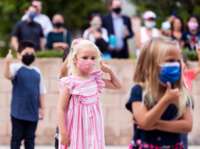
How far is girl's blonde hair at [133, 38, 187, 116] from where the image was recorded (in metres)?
5.83

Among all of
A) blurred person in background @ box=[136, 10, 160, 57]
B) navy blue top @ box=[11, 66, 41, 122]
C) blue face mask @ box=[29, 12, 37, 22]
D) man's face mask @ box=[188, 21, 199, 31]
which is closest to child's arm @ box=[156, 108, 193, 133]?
navy blue top @ box=[11, 66, 41, 122]

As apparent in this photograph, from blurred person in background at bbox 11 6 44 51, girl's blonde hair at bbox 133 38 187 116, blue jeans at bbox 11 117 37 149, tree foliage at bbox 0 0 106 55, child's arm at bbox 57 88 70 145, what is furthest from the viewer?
tree foliage at bbox 0 0 106 55

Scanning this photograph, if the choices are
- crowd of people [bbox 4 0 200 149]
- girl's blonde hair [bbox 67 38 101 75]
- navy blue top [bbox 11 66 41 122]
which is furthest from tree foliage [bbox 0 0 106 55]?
girl's blonde hair [bbox 67 38 101 75]

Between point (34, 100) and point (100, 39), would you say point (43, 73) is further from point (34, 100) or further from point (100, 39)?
point (34, 100)

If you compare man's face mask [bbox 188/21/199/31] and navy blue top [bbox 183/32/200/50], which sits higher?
man's face mask [bbox 188/21/199/31]

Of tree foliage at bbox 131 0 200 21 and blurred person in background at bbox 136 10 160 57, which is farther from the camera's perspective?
tree foliage at bbox 131 0 200 21

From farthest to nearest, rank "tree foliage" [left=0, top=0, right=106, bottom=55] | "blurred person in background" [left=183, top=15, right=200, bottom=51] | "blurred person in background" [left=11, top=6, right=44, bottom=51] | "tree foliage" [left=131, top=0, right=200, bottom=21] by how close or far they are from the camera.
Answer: "tree foliage" [left=0, top=0, right=106, bottom=55] < "tree foliage" [left=131, top=0, right=200, bottom=21] < "blurred person in background" [left=183, top=15, right=200, bottom=51] < "blurred person in background" [left=11, top=6, right=44, bottom=51]

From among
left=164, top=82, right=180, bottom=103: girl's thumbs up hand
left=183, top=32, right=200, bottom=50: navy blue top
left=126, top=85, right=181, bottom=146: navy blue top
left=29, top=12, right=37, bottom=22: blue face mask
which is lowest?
A: left=126, top=85, right=181, bottom=146: navy blue top

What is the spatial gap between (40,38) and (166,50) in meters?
9.21

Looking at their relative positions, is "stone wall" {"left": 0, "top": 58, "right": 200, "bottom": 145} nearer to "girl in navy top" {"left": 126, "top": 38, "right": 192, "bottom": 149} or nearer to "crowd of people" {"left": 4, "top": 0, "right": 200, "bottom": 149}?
"crowd of people" {"left": 4, "top": 0, "right": 200, "bottom": 149}

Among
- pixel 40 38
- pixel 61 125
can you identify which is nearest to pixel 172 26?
pixel 40 38

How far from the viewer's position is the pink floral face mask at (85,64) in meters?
8.11

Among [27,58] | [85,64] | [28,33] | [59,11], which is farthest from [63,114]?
[59,11]

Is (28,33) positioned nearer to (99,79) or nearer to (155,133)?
(99,79)
